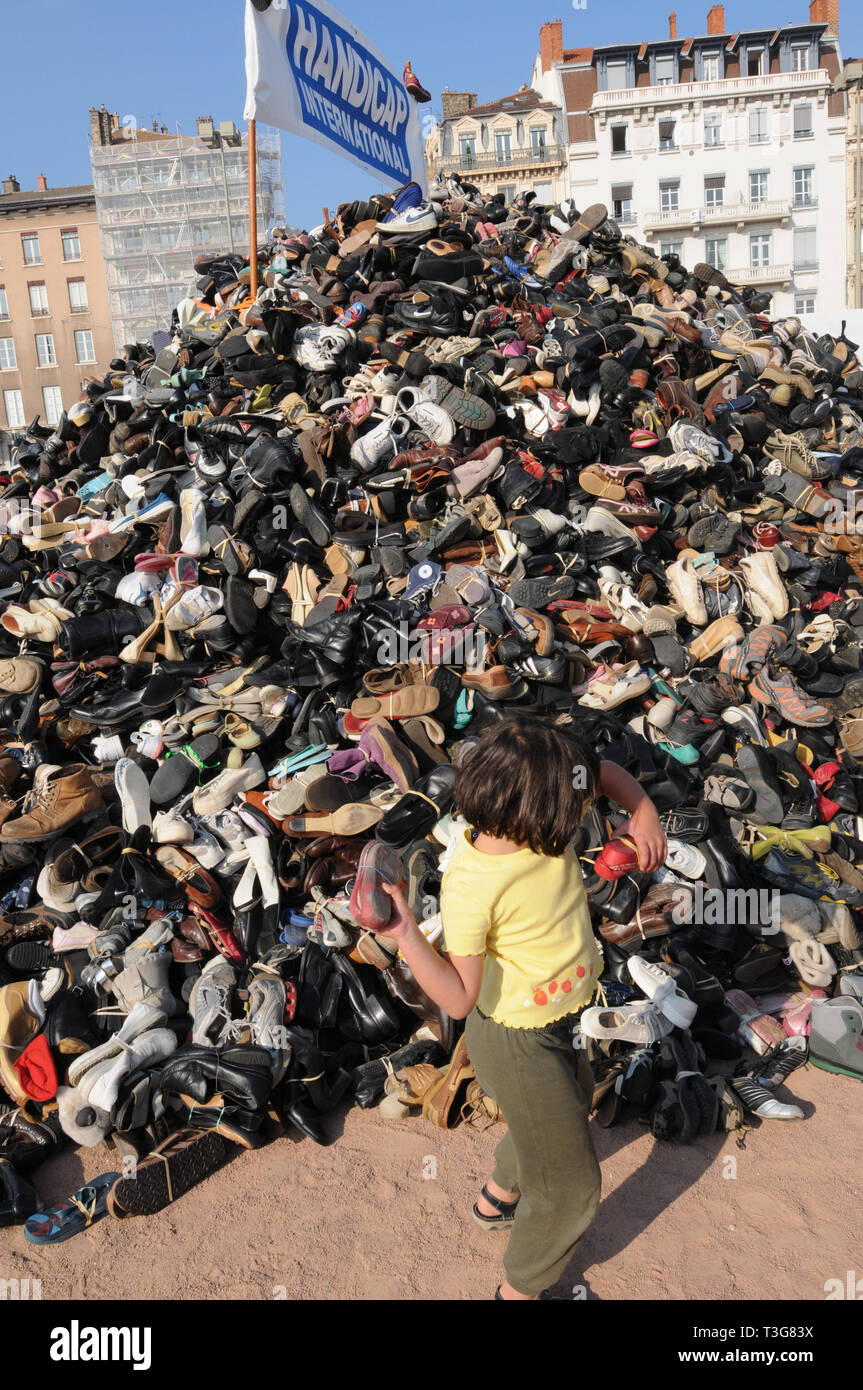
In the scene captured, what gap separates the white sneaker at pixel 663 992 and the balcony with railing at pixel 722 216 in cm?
4006

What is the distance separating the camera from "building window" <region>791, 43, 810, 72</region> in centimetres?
3753

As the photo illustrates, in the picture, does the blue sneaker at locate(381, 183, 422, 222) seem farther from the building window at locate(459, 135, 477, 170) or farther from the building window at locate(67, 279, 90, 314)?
the building window at locate(67, 279, 90, 314)

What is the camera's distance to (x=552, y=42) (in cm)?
3944

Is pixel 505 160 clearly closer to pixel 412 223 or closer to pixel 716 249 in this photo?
pixel 716 249

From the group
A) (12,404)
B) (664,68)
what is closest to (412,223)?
(664,68)

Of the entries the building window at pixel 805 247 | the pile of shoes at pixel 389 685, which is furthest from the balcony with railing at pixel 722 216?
the pile of shoes at pixel 389 685

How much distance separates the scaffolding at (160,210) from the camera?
36812 mm

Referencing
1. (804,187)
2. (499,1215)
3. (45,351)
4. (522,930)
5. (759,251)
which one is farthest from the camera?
(45,351)

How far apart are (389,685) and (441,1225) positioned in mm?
2215

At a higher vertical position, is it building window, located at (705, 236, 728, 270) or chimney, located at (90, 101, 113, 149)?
chimney, located at (90, 101, 113, 149)

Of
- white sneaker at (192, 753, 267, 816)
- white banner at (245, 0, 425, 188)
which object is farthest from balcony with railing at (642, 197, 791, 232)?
white sneaker at (192, 753, 267, 816)

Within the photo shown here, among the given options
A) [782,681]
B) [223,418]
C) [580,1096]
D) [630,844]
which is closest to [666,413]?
[782,681]

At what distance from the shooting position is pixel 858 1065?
10.5 ft
